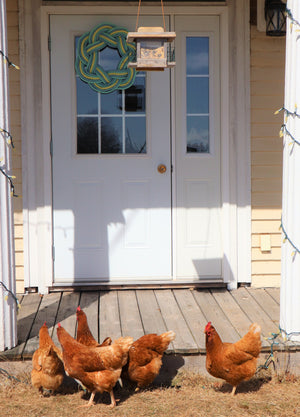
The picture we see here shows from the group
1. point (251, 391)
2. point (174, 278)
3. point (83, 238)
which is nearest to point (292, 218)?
point (251, 391)

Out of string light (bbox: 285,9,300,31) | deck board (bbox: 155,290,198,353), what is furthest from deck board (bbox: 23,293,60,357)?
string light (bbox: 285,9,300,31)

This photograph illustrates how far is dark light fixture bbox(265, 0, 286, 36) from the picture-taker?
5.07 m

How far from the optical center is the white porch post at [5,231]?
3.81 meters

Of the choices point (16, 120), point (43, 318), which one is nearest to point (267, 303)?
point (43, 318)

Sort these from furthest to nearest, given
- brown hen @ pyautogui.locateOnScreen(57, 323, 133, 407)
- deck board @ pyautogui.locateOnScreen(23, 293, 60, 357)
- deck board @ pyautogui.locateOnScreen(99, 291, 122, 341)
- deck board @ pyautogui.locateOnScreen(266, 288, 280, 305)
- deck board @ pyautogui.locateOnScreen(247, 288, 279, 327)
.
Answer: deck board @ pyautogui.locateOnScreen(266, 288, 280, 305)
deck board @ pyautogui.locateOnScreen(247, 288, 279, 327)
deck board @ pyautogui.locateOnScreen(99, 291, 122, 341)
deck board @ pyautogui.locateOnScreen(23, 293, 60, 357)
brown hen @ pyautogui.locateOnScreen(57, 323, 133, 407)

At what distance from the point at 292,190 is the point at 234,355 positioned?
3.73ft

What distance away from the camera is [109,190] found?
5242 millimetres

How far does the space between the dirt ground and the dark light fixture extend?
2.86 meters

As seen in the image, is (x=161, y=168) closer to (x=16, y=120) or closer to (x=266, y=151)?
(x=266, y=151)

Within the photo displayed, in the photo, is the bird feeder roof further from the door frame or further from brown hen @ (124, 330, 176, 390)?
brown hen @ (124, 330, 176, 390)

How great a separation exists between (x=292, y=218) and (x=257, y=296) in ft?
4.38

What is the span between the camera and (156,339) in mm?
3674

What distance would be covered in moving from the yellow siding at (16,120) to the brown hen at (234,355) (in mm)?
2215

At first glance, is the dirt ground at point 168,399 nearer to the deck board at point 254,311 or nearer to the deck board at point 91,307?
the deck board at point 254,311
